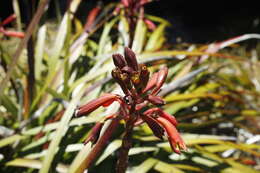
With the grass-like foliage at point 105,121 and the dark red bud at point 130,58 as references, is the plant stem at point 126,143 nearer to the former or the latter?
the grass-like foliage at point 105,121

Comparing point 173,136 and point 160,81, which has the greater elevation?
point 160,81

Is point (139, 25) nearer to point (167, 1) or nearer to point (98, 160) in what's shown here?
point (98, 160)

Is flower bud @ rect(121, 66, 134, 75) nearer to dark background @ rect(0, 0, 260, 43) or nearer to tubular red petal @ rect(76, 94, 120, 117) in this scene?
tubular red petal @ rect(76, 94, 120, 117)

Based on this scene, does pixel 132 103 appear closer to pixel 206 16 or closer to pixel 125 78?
pixel 125 78

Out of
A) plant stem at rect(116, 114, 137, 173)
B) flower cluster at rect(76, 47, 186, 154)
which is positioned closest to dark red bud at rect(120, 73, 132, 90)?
flower cluster at rect(76, 47, 186, 154)

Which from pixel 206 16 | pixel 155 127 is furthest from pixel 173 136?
pixel 206 16

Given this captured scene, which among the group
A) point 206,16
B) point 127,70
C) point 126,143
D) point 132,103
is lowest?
point 206,16

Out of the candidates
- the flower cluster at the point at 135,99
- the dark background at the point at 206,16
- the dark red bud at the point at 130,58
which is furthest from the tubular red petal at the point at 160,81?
the dark background at the point at 206,16

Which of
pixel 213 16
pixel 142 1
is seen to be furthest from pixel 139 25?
pixel 213 16
